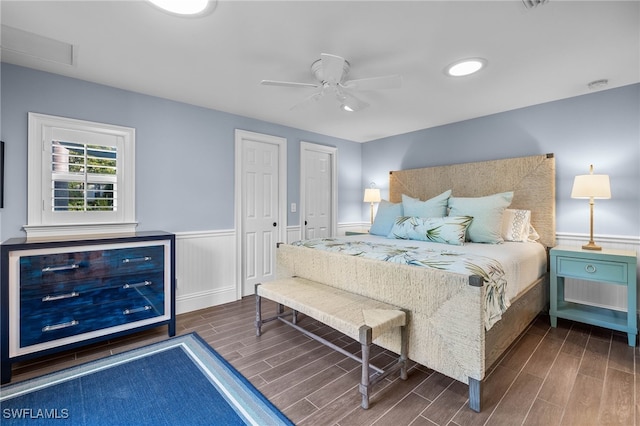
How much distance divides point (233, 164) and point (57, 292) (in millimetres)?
2035

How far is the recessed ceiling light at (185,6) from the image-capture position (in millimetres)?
1579

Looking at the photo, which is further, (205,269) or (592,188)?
(205,269)

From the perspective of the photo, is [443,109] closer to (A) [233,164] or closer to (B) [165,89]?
(A) [233,164]

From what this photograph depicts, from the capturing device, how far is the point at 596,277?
2500 mm

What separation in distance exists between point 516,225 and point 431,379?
6.50ft

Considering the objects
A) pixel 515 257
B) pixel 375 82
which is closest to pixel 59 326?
pixel 375 82

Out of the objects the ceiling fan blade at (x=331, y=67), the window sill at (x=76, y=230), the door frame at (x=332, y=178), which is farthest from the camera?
the door frame at (x=332, y=178)

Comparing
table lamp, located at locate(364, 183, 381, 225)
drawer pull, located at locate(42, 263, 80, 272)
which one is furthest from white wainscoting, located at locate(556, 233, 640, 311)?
drawer pull, located at locate(42, 263, 80, 272)

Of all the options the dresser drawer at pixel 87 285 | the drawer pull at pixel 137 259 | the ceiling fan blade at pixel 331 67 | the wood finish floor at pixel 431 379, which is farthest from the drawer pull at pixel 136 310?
the ceiling fan blade at pixel 331 67

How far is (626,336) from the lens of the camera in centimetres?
253

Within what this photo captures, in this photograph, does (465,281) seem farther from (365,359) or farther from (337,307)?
(337,307)

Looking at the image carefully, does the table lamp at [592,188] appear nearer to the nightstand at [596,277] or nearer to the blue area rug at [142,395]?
the nightstand at [596,277]

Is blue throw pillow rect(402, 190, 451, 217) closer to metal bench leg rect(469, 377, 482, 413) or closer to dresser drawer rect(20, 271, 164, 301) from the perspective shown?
metal bench leg rect(469, 377, 482, 413)

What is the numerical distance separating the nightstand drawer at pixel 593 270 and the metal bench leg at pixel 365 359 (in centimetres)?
224
